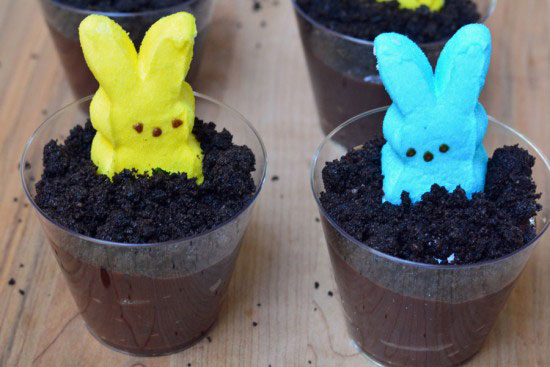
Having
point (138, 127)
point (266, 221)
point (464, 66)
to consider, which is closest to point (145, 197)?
point (138, 127)

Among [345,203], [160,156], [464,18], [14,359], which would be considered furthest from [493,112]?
[14,359]

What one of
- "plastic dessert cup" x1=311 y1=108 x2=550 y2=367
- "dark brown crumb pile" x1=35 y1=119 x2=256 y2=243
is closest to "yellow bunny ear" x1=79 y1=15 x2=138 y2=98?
"dark brown crumb pile" x1=35 y1=119 x2=256 y2=243

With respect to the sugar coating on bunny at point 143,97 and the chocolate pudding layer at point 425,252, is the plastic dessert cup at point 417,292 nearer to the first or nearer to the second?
the chocolate pudding layer at point 425,252

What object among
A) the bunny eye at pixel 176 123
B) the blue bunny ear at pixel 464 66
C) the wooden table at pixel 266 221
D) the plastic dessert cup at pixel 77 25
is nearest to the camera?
the blue bunny ear at pixel 464 66

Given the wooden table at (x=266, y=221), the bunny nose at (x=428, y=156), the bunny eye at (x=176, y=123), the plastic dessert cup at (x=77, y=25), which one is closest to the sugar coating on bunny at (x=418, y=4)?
the wooden table at (x=266, y=221)

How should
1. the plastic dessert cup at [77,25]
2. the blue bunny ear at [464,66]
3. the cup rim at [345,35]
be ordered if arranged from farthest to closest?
the plastic dessert cup at [77,25]
the cup rim at [345,35]
the blue bunny ear at [464,66]

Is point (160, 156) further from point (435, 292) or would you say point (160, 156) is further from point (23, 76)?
point (23, 76)

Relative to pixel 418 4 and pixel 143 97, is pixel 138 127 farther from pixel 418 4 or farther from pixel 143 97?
pixel 418 4
